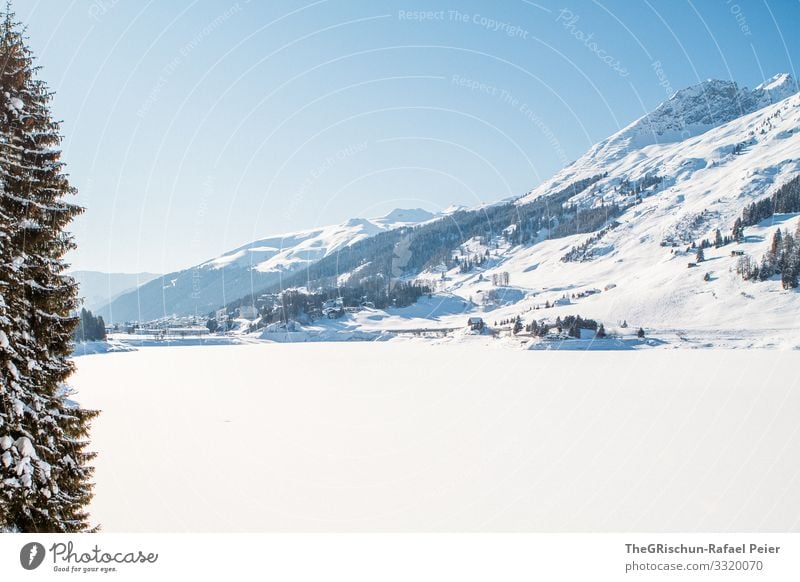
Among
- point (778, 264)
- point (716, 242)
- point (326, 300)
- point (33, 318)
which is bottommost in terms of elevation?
point (33, 318)

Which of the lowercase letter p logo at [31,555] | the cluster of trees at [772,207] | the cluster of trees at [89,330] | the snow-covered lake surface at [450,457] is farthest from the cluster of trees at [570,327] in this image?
the lowercase letter p logo at [31,555]

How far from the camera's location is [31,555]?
25.6 feet

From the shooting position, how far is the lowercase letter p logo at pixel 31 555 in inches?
305

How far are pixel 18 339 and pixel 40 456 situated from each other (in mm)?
2083

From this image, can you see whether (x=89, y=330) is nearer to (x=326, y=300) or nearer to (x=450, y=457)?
(x=326, y=300)

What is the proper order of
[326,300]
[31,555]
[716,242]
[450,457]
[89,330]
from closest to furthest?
[31,555] → [450,457] → [89,330] → [716,242] → [326,300]

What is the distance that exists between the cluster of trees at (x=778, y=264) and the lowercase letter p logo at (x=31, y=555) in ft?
427

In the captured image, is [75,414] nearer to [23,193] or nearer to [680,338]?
[23,193]

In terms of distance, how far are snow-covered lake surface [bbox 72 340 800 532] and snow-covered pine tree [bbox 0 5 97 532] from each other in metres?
6.05

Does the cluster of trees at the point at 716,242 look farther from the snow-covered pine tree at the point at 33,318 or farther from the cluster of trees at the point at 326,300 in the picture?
the snow-covered pine tree at the point at 33,318

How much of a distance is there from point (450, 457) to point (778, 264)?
402 ft

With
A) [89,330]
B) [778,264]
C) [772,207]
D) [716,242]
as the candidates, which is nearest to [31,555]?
[89,330]

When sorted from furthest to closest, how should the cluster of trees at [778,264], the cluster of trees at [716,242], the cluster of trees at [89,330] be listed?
the cluster of trees at [716,242], the cluster of trees at [89,330], the cluster of trees at [778,264]

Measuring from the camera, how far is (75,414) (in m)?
9.00
